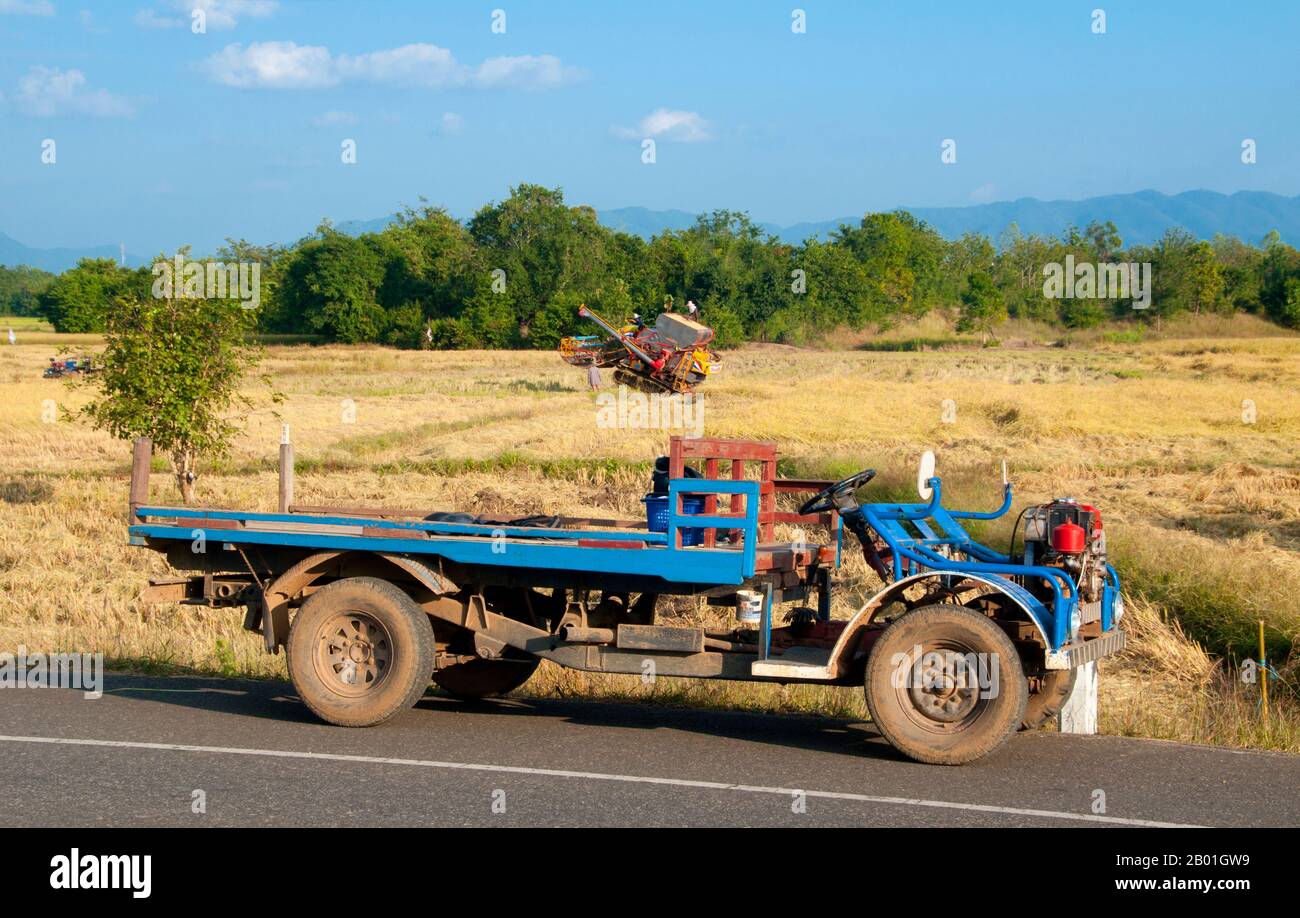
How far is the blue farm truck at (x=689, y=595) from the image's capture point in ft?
26.0

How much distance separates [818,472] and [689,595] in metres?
15.7

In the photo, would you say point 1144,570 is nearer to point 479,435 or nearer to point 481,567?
point 481,567

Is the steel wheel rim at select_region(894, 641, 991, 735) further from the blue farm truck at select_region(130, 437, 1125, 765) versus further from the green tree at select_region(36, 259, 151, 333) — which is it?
the green tree at select_region(36, 259, 151, 333)

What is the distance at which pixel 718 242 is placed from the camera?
93188 millimetres

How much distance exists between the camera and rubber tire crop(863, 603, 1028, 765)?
773 centimetres

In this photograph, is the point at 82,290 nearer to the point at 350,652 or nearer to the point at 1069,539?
the point at 350,652

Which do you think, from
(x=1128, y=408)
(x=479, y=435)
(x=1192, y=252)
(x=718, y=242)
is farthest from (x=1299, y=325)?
(x=479, y=435)

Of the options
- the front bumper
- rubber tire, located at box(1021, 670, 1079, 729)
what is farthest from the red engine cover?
rubber tire, located at box(1021, 670, 1079, 729)

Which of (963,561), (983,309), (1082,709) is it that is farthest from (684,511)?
(983,309)

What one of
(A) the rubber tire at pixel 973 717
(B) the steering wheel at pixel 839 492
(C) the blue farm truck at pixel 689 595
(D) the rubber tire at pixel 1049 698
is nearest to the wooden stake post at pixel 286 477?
(C) the blue farm truck at pixel 689 595

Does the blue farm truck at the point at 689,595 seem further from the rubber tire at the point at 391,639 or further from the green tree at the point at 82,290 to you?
the green tree at the point at 82,290

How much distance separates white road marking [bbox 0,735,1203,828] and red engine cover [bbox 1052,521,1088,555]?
1.65 m

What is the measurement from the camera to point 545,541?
29.1 ft
